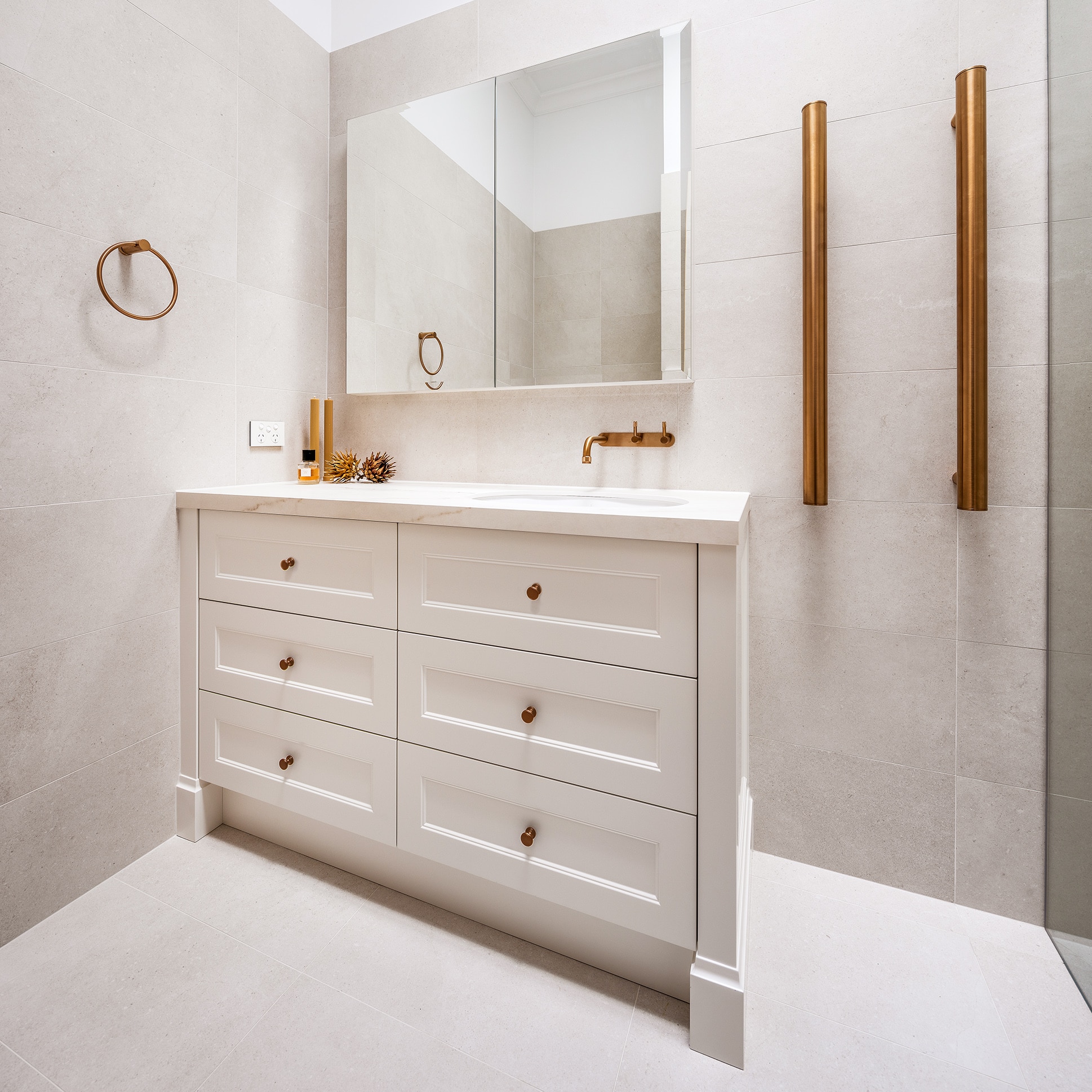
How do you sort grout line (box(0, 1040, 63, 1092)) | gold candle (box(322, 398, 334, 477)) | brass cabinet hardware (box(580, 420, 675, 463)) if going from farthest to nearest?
gold candle (box(322, 398, 334, 477)), brass cabinet hardware (box(580, 420, 675, 463)), grout line (box(0, 1040, 63, 1092))

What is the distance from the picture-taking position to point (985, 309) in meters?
1.10

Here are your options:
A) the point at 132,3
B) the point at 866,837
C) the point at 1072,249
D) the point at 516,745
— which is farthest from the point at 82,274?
the point at 866,837

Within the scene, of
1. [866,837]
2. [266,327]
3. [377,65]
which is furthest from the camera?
[377,65]

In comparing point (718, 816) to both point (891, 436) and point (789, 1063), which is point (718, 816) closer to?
point (789, 1063)

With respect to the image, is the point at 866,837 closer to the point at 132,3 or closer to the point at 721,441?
the point at 721,441

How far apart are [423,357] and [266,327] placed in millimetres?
442

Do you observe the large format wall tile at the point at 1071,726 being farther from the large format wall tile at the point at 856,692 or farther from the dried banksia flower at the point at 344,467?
the dried banksia flower at the point at 344,467

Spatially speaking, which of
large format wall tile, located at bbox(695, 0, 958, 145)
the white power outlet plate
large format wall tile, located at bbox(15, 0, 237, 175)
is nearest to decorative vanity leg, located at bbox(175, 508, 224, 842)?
the white power outlet plate

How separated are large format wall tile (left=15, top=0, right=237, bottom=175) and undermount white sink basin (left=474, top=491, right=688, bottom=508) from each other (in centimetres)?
110

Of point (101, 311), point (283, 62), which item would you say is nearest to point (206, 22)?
point (283, 62)

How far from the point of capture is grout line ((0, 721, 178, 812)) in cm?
119

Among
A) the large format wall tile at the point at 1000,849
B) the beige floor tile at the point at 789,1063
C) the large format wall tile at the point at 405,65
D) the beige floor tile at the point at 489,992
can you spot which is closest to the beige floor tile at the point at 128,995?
the beige floor tile at the point at 489,992

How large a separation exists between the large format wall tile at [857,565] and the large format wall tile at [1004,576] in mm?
25

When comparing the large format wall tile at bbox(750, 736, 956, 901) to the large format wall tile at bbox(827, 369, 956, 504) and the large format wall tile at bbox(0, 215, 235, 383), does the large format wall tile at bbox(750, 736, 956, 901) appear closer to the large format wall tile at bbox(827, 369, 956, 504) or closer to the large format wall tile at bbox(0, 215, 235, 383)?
the large format wall tile at bbox(827, 369, 956, 504)
